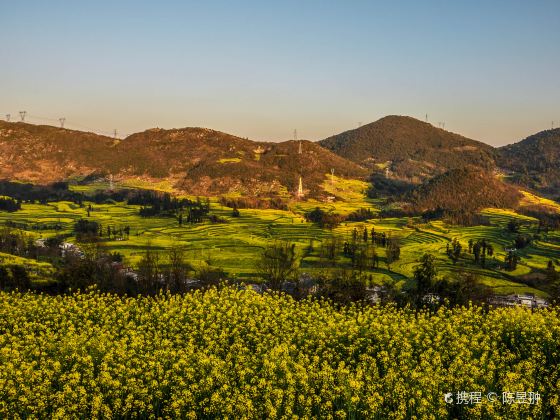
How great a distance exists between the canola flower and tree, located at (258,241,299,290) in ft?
204

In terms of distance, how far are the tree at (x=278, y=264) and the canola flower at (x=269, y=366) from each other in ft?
204

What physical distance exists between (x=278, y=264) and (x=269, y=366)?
107m

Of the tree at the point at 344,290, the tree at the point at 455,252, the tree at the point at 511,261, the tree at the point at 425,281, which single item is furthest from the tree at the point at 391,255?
the tree at the point at 344,290

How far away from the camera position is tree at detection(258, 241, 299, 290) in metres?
123

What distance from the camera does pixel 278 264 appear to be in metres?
145

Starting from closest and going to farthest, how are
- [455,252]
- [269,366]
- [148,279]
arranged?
[269,366]
[148,279]
[455,252]

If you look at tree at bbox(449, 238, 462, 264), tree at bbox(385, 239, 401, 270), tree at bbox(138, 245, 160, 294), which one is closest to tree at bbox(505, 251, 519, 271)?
tree at bbox(449, 238, 462, 264)

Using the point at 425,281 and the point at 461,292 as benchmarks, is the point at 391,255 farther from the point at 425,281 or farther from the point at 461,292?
the point at 461,292

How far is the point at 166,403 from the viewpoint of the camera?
3738 centimetres

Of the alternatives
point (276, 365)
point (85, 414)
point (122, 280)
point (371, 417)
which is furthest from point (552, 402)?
point (122, 280)

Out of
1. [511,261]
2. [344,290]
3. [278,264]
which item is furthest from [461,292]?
[511,261]

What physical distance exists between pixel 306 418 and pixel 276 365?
844cm

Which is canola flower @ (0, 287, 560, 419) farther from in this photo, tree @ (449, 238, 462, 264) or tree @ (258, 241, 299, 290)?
tree @ (449, 238, 462, 264)

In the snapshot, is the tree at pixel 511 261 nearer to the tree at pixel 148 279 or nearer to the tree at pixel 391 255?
the tree at pixel 391 255
